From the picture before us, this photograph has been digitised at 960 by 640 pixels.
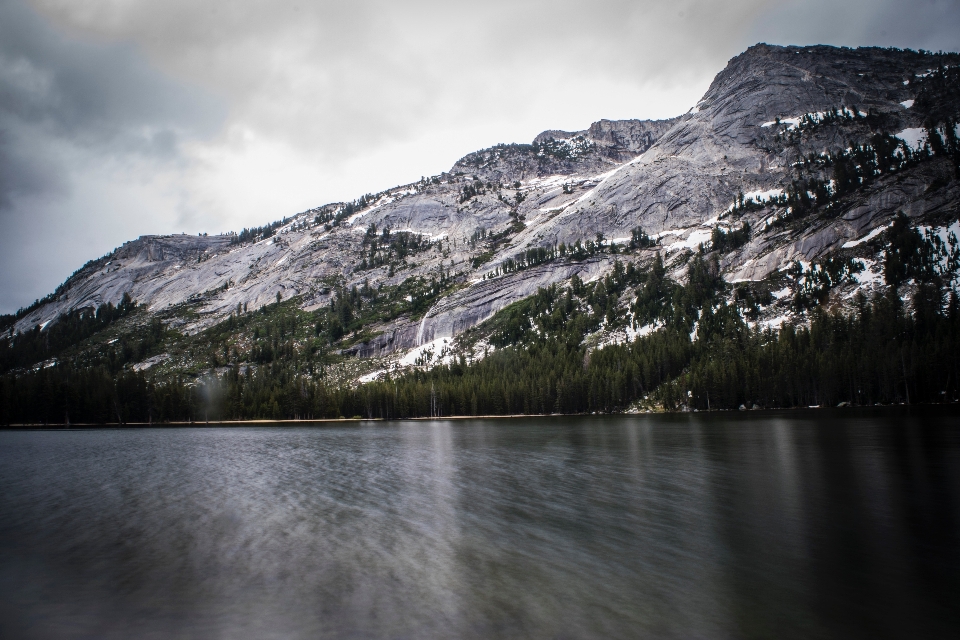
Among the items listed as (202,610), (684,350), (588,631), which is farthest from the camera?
(684,350)

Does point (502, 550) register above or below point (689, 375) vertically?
below

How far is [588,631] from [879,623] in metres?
7.56

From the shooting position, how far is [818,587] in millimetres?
14859

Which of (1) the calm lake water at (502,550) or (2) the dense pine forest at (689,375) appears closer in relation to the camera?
(1) the calm lake water at (502,550)

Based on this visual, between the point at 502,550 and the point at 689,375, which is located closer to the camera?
the point at 502,550

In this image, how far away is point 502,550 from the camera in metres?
19.5

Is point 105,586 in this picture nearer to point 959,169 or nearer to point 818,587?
point 818,587

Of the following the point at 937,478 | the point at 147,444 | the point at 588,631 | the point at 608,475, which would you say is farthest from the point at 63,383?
the point at 937,478

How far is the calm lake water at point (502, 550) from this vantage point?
13180 millimetres

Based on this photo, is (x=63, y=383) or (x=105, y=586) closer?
(x=105, y=586)

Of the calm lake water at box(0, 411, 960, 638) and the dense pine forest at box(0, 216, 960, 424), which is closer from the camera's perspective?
the calm lake water at box(0, 411, 960, 638)

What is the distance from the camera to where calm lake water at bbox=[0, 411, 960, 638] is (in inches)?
519

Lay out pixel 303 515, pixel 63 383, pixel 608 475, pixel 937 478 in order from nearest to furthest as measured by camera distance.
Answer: pixel 303 515, pixel 937 478, pixel 608 475, pixel 63 383

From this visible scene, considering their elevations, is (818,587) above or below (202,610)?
below
